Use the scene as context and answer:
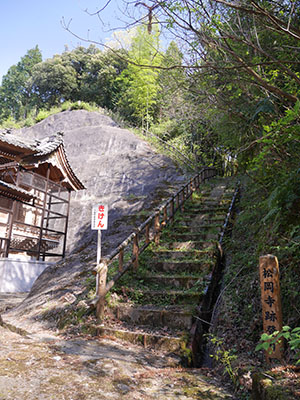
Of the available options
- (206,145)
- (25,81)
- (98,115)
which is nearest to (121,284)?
(206,145)

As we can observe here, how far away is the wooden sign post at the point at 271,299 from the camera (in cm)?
368

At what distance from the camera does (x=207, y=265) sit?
6.73m

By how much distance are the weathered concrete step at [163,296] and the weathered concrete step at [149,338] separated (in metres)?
0.82

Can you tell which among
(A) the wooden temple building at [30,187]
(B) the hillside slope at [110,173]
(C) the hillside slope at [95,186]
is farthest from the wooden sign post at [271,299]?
(A) the wooden temple building at [30,187]

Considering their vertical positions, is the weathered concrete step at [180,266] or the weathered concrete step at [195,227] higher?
the weathered concrete step at [195,227]

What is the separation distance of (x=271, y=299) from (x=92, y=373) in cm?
241

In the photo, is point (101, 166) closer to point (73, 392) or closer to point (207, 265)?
point (207, 265)

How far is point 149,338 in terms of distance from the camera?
4.94 meters

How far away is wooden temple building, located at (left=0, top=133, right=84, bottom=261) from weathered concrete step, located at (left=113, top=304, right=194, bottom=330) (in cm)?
767

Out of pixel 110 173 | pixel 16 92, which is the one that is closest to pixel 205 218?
pixel 110 173

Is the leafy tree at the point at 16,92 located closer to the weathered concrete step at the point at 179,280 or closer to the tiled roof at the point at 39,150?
the tiled roof at the point at 39,150

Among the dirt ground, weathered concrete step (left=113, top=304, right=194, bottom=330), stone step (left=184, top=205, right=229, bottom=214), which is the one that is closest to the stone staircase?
weathered concrete step (left=113, top=304, right=194, bottom=330)

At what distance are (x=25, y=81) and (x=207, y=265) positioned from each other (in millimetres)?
40686

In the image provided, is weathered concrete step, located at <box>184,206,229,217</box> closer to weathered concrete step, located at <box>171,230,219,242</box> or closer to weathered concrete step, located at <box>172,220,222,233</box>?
weathered concrete step, located at <box>172,220,222,233</box>
